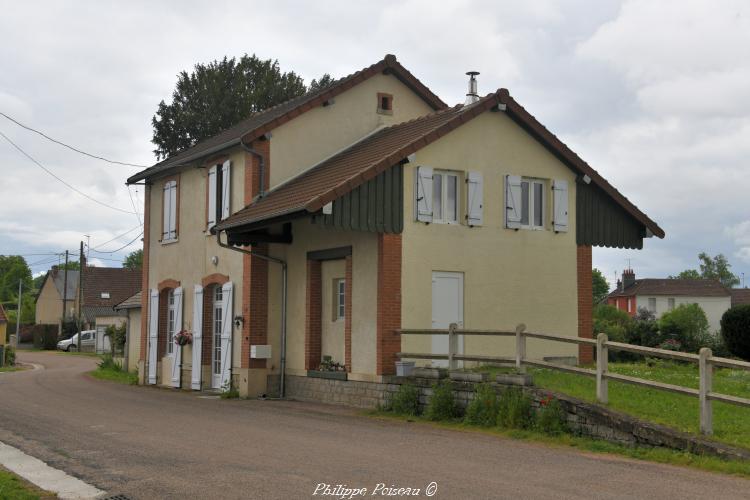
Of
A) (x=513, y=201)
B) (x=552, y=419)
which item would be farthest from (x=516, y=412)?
(x=513, y=201)

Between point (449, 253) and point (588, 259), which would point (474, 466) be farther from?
point (588, 259)

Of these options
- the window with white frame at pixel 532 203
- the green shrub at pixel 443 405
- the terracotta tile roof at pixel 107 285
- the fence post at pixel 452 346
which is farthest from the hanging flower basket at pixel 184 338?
the terracotta tile roof at pixel 107 285

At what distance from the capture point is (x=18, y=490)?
8.98 metres

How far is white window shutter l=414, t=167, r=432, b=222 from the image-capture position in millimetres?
17922

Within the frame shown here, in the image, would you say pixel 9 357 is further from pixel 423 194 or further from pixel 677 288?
pixel 677 288

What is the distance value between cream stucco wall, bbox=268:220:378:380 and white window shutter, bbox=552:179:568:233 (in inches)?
172

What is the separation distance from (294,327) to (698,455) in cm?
1098

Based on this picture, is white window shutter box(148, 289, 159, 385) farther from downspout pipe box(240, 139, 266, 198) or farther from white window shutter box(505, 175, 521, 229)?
white window shutter box(505, 175, 521, 229)

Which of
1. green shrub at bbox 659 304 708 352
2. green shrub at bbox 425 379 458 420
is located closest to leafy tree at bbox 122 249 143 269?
green shrub at bbox 659 304 708 352

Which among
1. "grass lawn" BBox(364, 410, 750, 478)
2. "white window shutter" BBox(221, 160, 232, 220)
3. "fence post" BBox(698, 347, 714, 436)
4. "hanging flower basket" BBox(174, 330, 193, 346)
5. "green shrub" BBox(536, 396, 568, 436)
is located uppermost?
"white window shutter" BBox(221, 160, 232, 220)

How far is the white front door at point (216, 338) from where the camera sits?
2295cm

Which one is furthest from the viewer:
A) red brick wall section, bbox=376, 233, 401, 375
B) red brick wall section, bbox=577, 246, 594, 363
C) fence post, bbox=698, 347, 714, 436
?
red brick wall section, bbox=577, 246, 594, 363

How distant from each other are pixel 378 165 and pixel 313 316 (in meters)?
4.09

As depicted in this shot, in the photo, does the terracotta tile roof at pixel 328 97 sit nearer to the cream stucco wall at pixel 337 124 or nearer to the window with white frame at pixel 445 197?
the cream stucco wall at pixel 337 124
